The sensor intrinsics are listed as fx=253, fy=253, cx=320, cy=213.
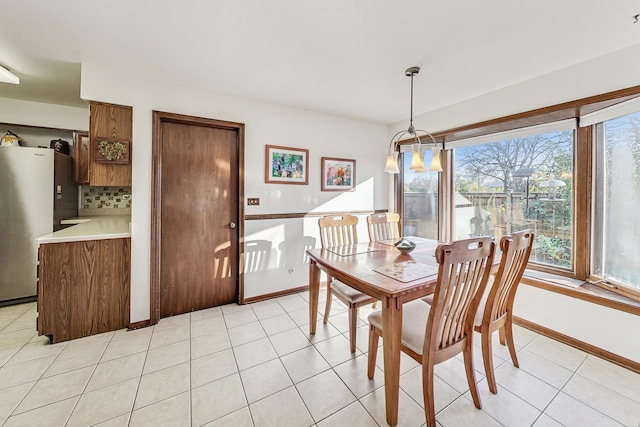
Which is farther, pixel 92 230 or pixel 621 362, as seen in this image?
pixel 92 230

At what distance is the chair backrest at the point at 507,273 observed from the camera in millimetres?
1483

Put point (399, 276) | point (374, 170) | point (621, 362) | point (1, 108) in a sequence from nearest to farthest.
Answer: point (399, 276) < point (621, 362) < point (1, 108) < point (374, 170)

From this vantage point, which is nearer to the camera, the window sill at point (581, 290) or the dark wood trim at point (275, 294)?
the window sill at point (581, 290)

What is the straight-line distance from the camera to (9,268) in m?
2.71

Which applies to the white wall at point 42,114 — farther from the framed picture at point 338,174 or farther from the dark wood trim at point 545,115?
the dark wood trim at point 545,115

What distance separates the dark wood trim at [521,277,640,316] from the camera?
1826 millimetres

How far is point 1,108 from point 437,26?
4.62 metres

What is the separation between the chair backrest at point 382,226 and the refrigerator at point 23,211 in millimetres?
3630

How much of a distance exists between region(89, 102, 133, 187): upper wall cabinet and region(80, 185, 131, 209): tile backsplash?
1.58 meters

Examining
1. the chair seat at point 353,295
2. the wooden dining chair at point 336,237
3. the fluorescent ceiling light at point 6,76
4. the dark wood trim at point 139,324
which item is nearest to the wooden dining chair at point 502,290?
the chair seat at point 353,295

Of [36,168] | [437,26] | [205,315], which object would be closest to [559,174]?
[437,26]

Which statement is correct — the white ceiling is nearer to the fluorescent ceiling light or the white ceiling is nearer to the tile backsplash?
the fluorescent ceiling light

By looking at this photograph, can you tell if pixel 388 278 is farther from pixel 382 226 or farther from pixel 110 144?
pixel 110 144

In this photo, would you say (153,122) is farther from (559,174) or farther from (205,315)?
(559,174)
